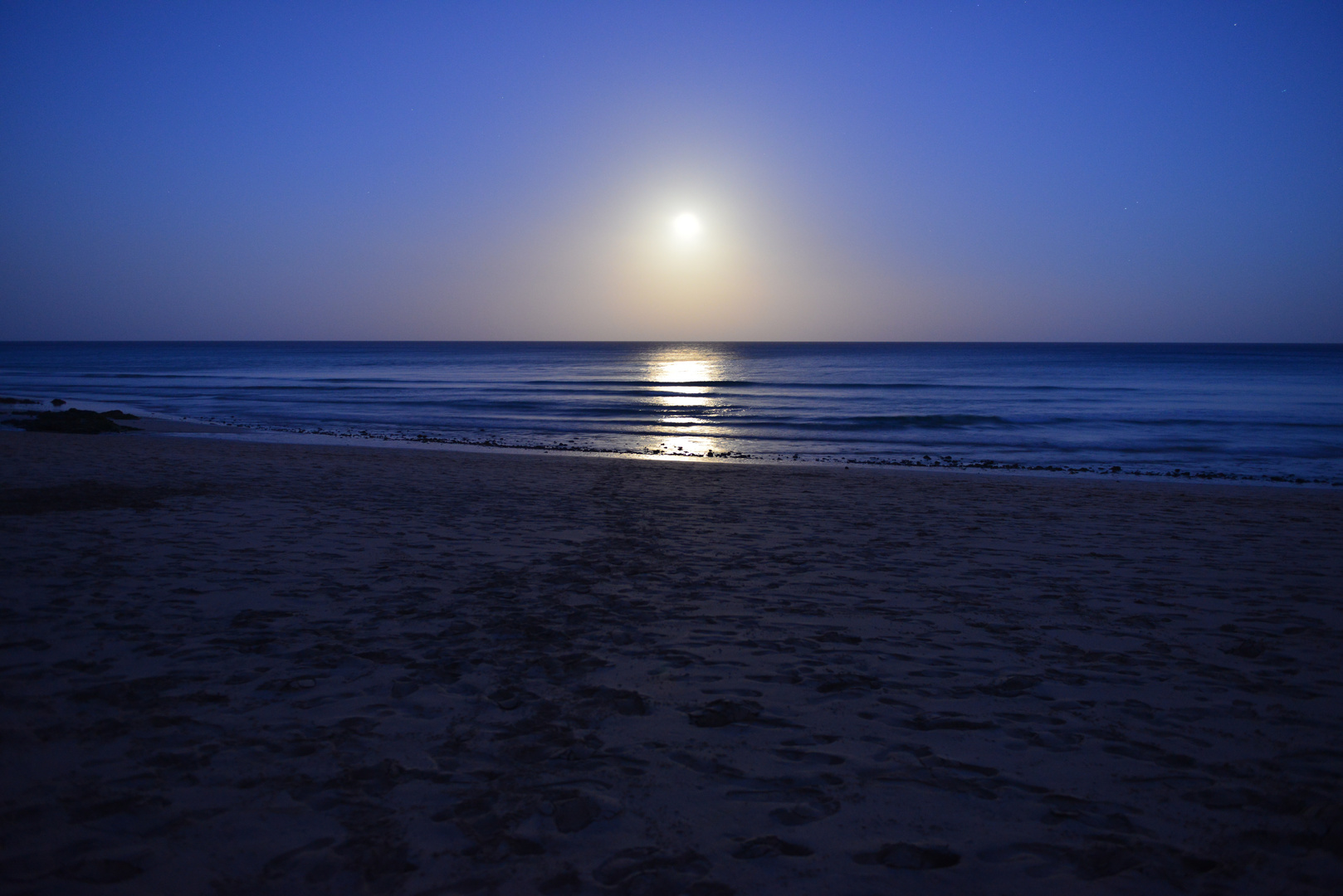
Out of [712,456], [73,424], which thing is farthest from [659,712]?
[73,424]

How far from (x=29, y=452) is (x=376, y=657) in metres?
14.4

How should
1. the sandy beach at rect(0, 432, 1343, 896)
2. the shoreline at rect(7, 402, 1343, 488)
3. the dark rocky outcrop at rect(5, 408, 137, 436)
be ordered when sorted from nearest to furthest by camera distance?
the sandy beach at rect(0, 432, 1343, 896)
the shoreline at rect(7, 402, 1343, 488)
the dark rocky outcrop at rect(5, 408, 137, 436)

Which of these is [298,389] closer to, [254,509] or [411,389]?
[411,389]

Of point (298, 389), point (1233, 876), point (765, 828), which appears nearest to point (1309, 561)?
point (1233, 876)

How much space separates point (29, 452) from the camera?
14242mm

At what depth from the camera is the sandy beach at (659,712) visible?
2.90 metres

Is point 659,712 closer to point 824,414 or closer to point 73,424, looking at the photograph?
point 73,424

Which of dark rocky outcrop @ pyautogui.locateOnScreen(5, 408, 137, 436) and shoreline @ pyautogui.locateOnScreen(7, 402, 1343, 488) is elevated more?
dark rocky outcrop @ pyautogui.locateOnScreen(5, 408, 137, 436)

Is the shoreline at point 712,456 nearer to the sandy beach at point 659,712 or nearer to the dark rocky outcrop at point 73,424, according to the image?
the dark rocky outcrop at point 73,424

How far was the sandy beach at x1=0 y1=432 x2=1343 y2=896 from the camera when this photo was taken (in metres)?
2.90

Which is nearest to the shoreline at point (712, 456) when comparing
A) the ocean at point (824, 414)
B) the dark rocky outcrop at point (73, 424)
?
the ocean at point (824, 414)

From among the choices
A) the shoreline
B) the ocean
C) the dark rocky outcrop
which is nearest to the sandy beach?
the shoreline

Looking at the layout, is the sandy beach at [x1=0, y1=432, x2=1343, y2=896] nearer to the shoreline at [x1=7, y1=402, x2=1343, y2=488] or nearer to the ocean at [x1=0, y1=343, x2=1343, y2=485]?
the shoreline at [x1=7, y1=402, x2=1343, y2=488]

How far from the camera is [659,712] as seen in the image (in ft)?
13.5
